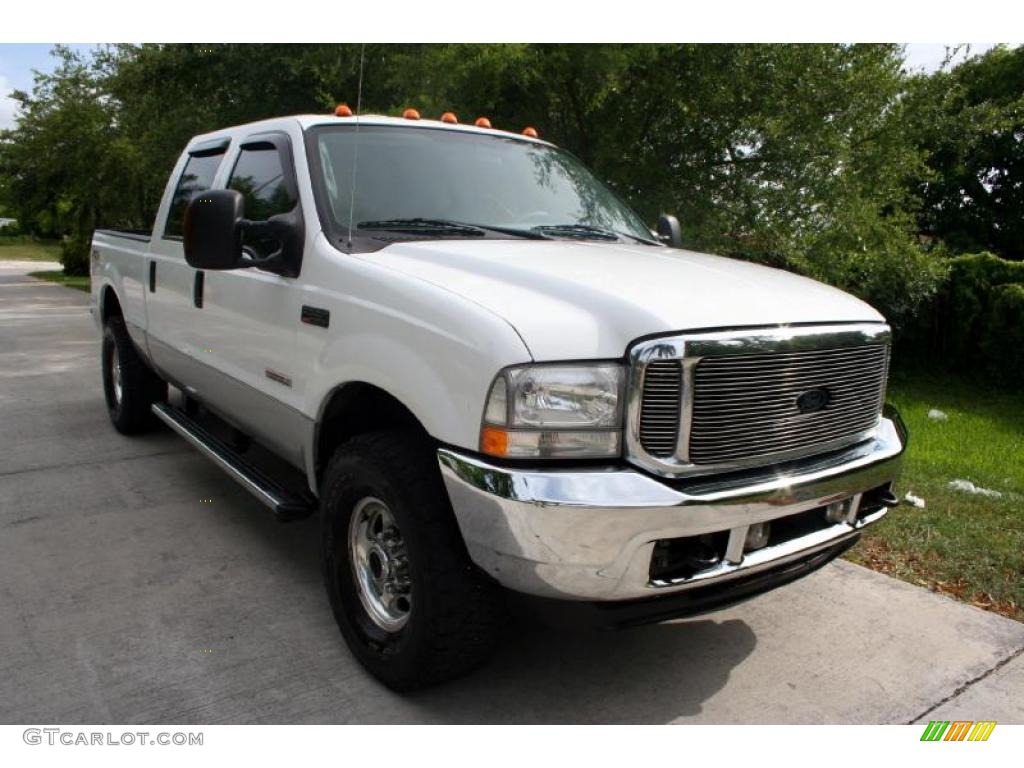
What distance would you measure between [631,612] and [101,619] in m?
2.18

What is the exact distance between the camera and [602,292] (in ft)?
8.65

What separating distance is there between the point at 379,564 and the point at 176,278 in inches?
96.3

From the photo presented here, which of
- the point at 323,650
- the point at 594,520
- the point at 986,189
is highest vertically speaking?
the point at 986,189

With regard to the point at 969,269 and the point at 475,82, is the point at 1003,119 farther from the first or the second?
the point at 475,82

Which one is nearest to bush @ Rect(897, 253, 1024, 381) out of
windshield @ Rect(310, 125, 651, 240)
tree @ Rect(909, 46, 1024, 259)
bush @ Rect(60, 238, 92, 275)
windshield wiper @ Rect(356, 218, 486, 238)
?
windshield @ Rect(310, 125, 651, 240)

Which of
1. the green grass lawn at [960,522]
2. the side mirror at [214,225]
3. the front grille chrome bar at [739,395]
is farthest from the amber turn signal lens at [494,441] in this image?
the green grass lawn at [960,522]

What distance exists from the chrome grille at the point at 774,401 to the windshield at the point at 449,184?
136 cm

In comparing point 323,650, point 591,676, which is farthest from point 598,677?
point 323,650

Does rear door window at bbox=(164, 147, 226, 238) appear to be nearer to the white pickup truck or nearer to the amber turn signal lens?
the white pickup truck

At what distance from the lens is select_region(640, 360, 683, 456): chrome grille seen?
2.44m

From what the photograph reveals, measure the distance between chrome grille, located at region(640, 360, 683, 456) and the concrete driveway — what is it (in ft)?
3.36

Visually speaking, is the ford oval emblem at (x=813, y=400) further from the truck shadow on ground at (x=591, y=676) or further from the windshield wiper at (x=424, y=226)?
the windshield wiper at (x=424, y=226)

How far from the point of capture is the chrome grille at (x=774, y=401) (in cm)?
253

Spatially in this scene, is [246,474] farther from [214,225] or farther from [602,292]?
[602,292]
